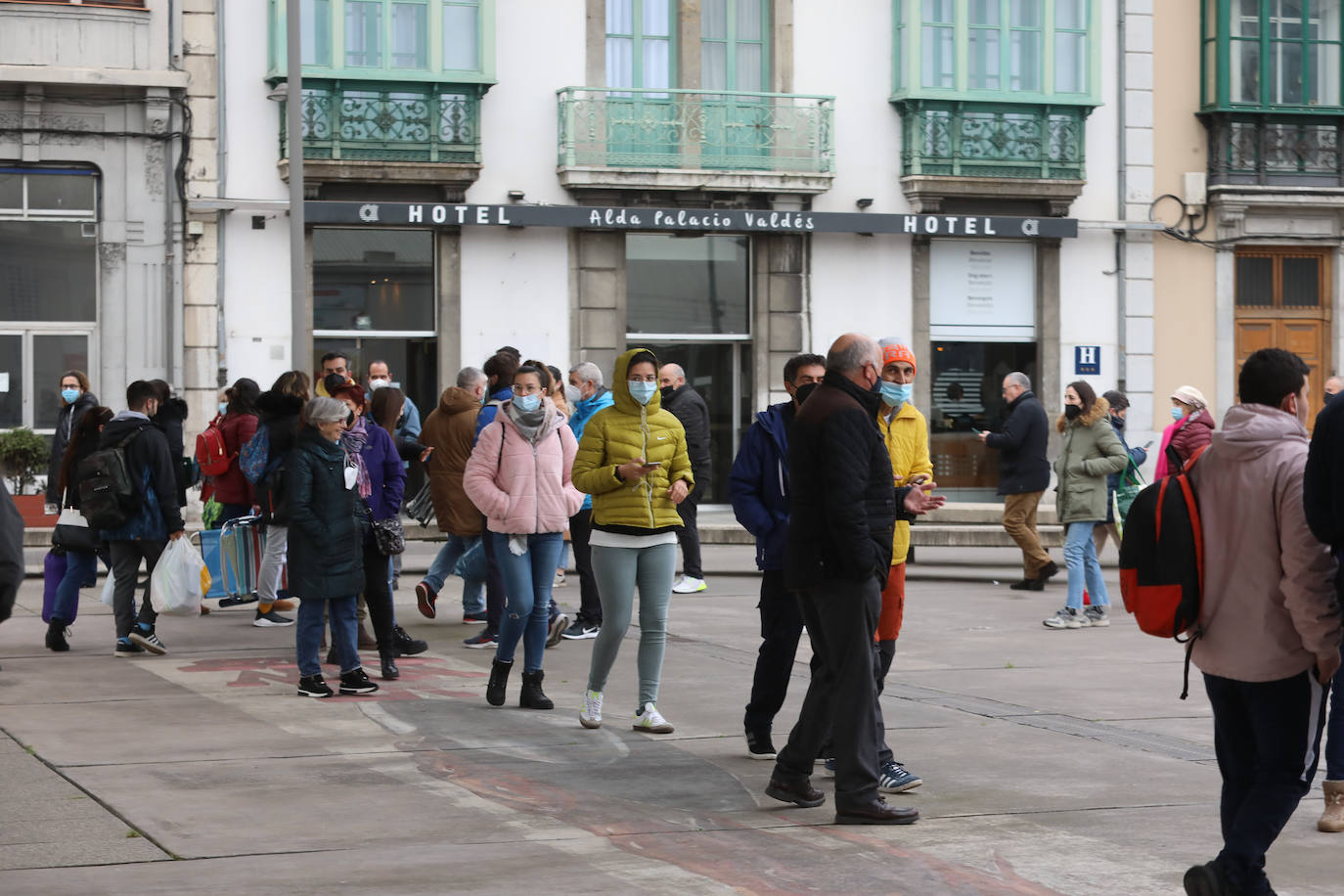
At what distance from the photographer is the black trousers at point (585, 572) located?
13.2 m

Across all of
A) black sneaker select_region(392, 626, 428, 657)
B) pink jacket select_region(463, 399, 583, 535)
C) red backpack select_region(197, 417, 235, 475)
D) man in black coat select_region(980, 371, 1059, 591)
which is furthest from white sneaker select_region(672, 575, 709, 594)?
pink jacket select_region(463, 399, 583, 535)

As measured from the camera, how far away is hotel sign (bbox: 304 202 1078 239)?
77.4 feet

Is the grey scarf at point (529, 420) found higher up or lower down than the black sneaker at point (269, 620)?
higher up

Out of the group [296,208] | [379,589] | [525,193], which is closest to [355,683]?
[379,589]

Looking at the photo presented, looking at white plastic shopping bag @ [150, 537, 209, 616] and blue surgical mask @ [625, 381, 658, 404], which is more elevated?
blue surgical mask @ [625, 381, 658, 404]

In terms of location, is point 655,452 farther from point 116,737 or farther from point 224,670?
point 224,670

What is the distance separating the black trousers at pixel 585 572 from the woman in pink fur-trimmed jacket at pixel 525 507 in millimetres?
2767

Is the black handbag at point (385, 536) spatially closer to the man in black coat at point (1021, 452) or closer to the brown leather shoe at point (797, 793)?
the brown leather shoe at point (797, 793)

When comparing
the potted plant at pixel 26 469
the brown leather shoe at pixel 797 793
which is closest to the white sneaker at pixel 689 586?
the potted plant at pixel 26 469

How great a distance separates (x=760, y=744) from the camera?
8.54 metres

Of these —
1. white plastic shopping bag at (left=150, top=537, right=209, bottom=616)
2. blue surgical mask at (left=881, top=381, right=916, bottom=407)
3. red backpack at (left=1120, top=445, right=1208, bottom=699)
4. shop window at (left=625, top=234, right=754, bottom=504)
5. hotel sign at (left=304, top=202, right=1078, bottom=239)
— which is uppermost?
hotel sign at (left=304, top=202, right=1078, bottom=239)

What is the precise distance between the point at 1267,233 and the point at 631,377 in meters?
19.3

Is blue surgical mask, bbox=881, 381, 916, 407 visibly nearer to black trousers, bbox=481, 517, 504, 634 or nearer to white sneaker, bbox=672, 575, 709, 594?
black trousers, bbox=481, 517, 504, 634

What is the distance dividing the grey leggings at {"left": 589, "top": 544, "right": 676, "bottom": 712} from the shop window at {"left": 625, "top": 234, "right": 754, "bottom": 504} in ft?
52.0
